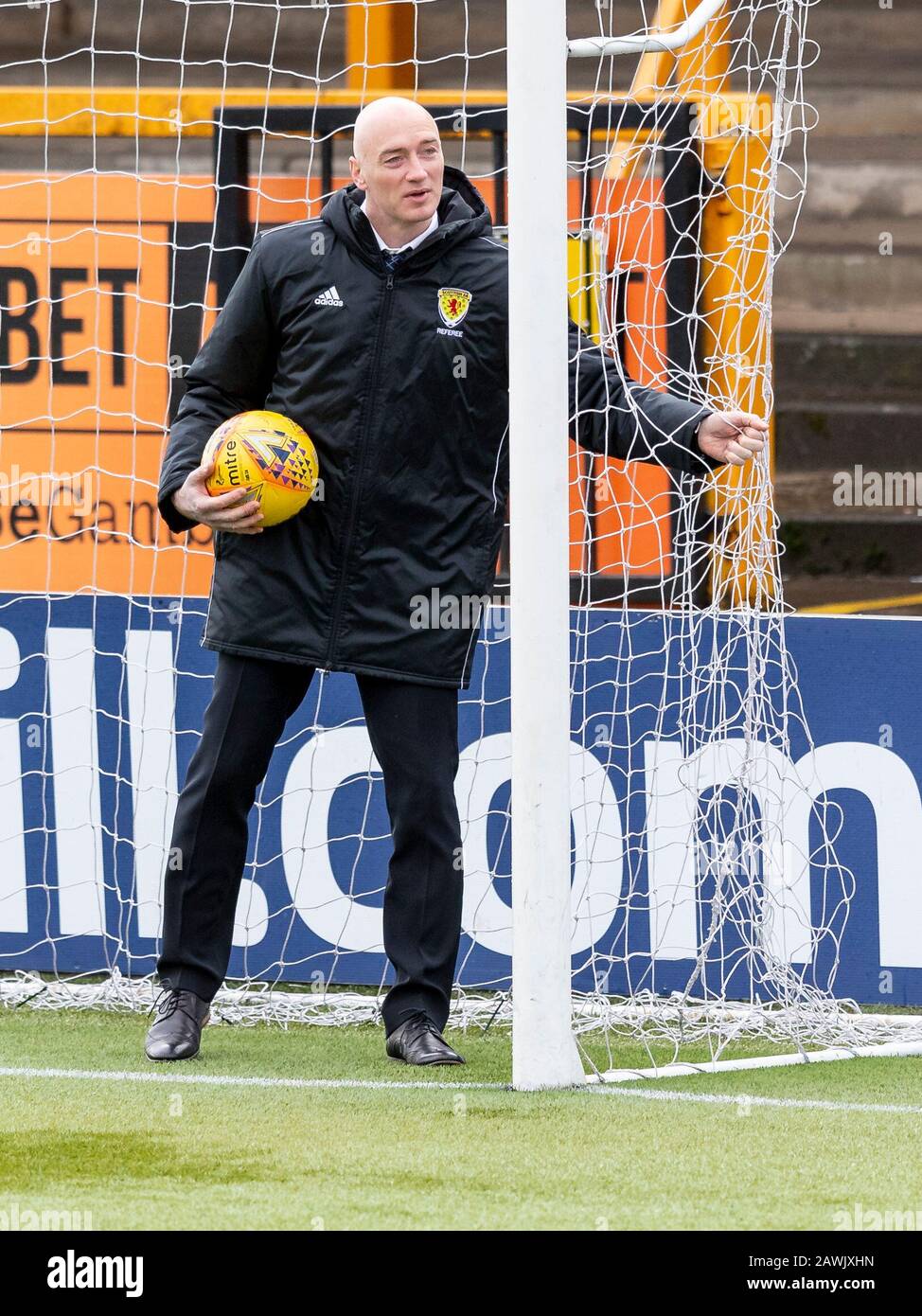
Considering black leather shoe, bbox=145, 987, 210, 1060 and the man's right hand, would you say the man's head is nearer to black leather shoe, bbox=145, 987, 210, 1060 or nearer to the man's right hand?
the man's right hand

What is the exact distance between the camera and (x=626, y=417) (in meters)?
3.67

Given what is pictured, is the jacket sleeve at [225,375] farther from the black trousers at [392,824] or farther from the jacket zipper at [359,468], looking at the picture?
the black trousers at [392,824]

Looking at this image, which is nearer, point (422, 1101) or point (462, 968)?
point (422, 1101)

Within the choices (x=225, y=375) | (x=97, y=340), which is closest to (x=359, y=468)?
(x=225, y=375)

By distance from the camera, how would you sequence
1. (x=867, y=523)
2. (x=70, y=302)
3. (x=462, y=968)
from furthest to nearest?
(x=867, y=523), (x=70, y=302), (x=462, y=968)

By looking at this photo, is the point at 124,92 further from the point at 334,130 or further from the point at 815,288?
the point at 815,288

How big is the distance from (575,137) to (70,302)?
1.63 metres

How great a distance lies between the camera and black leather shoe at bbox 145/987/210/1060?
3.73m

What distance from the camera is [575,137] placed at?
212 inches

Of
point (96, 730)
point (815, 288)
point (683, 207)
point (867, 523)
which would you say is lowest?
point (96, 730)

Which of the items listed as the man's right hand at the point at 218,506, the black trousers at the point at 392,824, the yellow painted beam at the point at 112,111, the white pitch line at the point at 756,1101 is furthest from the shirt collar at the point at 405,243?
the yellow painted beam at the point at 112,111

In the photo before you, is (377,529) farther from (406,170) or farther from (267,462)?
(406,170)

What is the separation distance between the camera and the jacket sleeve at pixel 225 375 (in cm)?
372

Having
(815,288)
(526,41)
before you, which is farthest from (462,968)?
(815,288)
